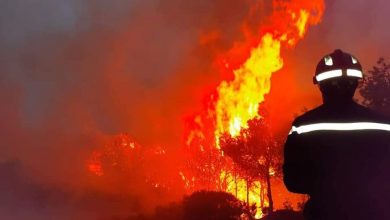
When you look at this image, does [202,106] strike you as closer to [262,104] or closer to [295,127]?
[262,104]

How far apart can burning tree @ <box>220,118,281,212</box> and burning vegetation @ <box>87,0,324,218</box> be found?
0.09 metres

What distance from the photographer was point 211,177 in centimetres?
4081

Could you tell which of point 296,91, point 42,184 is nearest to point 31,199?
point 42,184

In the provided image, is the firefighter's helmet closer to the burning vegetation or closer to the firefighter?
the firefighter

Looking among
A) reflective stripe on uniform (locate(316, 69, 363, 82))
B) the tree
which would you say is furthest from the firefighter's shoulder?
the tree

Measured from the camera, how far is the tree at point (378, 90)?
94.1ft

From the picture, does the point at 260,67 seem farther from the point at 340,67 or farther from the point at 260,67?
the point at 340,67

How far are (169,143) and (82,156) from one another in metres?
8.19

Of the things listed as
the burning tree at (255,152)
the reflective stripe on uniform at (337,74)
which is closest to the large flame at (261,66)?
the burning tree at (255,152)

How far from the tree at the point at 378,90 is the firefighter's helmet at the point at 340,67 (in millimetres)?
25781

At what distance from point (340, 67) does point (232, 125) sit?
38254 mm

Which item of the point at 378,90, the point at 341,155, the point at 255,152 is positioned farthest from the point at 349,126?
the point at 255,152

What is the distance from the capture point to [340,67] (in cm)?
380

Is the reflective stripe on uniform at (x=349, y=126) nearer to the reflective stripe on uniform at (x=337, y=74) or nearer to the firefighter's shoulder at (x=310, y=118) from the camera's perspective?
the firefighter's shoulder at (x=310, y=118)
